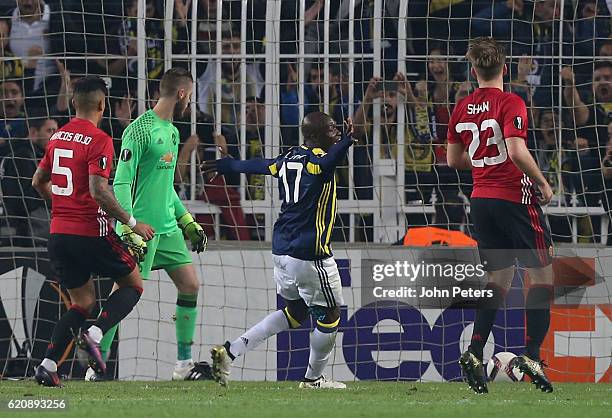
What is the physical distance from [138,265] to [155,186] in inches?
21.1

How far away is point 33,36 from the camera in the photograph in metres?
11.4

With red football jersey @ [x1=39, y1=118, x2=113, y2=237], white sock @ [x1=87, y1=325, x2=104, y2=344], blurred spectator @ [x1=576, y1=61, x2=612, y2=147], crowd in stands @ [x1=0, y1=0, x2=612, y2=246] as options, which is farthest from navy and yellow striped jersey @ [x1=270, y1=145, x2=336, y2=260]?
Answer: blurred spectator @ [x1=576, y1=61, x2=612, y2=147]

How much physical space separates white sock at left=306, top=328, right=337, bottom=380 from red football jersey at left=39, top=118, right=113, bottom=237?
1436 mm

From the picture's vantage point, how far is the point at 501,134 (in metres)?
7.64

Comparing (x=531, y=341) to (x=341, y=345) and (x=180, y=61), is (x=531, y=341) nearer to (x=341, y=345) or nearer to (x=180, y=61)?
(x=341, y=345)

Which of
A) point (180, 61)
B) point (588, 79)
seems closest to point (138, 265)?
point (180, 61)

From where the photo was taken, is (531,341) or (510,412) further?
(531,341)

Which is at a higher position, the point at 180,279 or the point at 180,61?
the point at 180,61

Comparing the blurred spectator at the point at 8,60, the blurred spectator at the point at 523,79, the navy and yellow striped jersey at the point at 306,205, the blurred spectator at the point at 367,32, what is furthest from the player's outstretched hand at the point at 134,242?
the blurred spectator at the point at 523,79

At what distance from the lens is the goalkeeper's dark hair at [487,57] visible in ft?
24.9

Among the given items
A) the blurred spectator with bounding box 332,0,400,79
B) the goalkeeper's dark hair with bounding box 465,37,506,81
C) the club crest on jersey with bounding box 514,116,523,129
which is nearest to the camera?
the club crest on jersey with bounding box 514,116,523,129

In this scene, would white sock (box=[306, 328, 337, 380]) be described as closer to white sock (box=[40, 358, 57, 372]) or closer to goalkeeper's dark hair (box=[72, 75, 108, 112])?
white sock (box=[40, 358, 57, 372])

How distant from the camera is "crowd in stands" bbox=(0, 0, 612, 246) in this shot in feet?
34.6

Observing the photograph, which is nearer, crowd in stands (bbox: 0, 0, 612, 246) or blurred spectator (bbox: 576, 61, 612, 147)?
crowd in stands (bbox: 0, 0, 612, 246)
